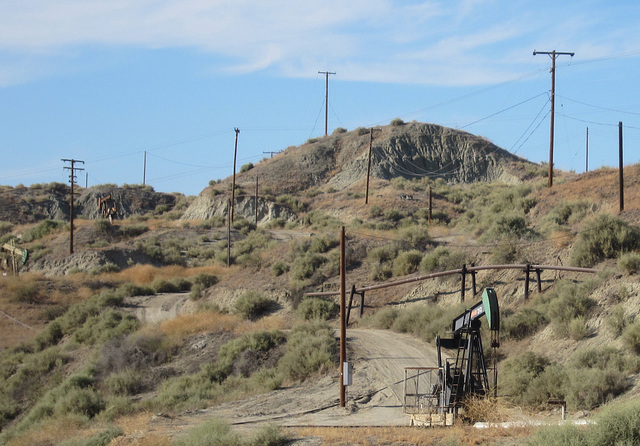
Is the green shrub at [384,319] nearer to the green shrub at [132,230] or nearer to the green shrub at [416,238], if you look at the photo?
the green shrub at [416,238]

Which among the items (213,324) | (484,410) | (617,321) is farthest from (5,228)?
(484,410)

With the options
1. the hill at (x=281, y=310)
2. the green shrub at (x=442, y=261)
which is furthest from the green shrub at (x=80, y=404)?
the green shrub at (x=442, y=261)

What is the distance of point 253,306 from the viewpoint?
4519 centimetres

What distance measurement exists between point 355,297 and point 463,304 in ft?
30.9

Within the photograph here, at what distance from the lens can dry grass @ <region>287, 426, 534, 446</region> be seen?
16.9 metres

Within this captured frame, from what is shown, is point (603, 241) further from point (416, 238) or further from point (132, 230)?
point (132, 230)

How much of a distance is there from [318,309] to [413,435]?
79.6ft

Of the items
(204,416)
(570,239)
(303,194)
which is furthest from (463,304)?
(303,194)

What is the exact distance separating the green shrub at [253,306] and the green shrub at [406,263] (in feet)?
25.4

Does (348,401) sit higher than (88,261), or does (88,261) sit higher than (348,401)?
(88,261)

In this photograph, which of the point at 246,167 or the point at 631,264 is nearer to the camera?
the point at 631,264

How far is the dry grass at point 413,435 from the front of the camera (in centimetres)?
Result: 1686

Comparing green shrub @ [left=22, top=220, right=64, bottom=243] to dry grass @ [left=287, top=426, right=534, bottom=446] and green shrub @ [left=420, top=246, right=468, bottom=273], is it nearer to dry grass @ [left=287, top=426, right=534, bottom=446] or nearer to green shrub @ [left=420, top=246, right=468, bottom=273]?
green shrub @ [left=420, top=246, right=468, bottom=273]

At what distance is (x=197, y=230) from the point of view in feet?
261
